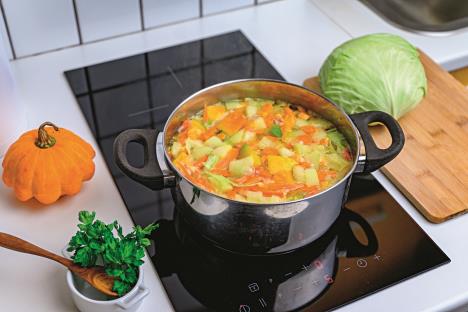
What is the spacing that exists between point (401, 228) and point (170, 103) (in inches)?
19.8

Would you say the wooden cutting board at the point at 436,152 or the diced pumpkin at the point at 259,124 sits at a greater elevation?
the diced pumpkin at the point at 259,124

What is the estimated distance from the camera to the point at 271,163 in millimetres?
978

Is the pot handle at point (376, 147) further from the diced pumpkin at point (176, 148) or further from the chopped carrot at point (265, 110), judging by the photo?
the diced pumpkin at point (176, 148)

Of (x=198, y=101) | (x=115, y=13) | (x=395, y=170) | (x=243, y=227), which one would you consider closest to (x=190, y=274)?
(x=243, y=227)

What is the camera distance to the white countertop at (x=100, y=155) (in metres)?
0.91

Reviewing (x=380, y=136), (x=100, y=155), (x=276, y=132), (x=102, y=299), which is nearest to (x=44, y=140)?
(x=100, y=155)

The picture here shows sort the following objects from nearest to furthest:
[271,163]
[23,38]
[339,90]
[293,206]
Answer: [293,206], [271,163], [339,90], [23,38]

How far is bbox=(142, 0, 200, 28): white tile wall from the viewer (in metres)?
1.37

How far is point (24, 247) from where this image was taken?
0.87 meters

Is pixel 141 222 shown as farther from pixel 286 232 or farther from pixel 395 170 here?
pixel 395 170

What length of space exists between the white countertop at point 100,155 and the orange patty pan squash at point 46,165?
1.9 inches

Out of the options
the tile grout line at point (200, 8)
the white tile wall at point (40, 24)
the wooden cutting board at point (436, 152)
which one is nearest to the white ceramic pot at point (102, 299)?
the wooden cutting board at point (436, 152)

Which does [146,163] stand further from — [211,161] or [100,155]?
[100,155]

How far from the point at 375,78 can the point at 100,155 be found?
0.51 metres
